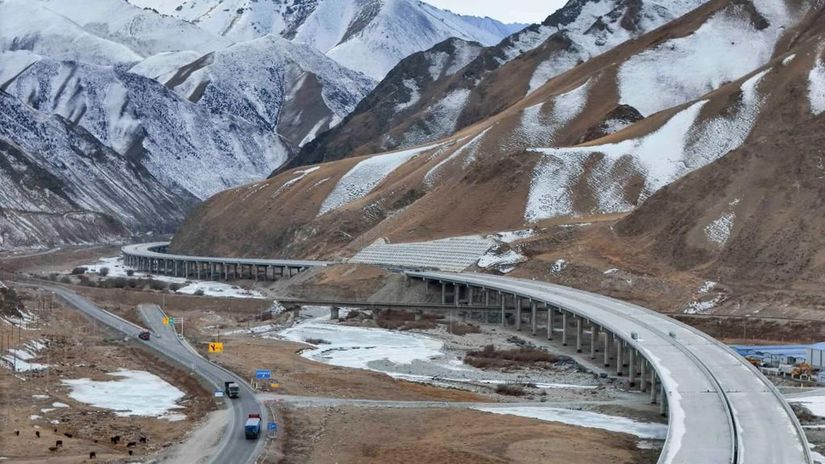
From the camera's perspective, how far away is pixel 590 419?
2218 inches

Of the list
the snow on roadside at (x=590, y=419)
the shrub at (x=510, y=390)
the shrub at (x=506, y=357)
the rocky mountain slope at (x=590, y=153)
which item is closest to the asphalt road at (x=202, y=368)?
the snow on roadside at (x=590, y=419)

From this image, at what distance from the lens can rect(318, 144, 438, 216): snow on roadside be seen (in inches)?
6987

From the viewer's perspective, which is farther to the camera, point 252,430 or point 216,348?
point 216,348

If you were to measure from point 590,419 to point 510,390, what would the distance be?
10942 mm

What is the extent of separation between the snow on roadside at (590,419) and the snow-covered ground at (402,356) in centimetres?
1105

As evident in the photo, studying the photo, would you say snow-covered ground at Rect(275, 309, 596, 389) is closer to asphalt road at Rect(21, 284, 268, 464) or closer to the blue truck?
asphalt road at Rect(21, 284, 268, 464)

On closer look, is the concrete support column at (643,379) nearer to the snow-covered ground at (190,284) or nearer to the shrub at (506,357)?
the shrub at (506,357)

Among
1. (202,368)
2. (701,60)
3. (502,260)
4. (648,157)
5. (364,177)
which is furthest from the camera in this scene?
(701,60)

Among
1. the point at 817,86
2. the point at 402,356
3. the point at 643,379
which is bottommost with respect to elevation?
the point at 402,356

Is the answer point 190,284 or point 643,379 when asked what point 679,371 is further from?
point 190,284

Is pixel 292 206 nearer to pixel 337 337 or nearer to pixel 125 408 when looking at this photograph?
pixel 337 337

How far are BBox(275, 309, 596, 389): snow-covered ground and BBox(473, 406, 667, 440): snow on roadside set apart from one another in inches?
435

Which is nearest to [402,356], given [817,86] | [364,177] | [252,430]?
[252,430]

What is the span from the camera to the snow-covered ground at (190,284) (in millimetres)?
132625
